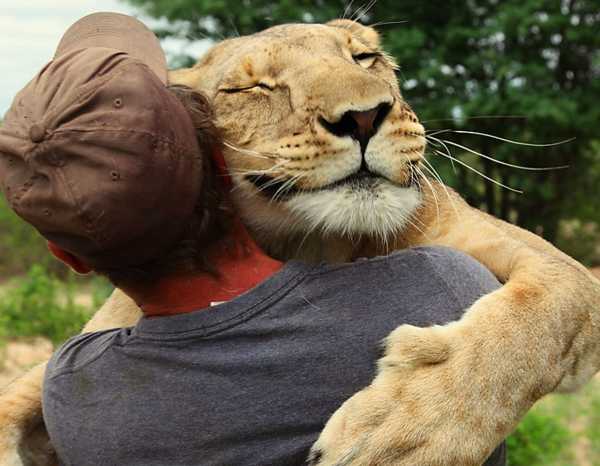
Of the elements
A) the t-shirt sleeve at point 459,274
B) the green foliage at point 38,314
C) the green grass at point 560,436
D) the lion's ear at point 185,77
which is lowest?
the green grass at point 560,436

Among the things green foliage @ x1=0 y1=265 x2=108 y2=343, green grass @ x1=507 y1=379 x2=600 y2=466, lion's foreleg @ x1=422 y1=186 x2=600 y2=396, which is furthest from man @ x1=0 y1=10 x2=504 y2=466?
green foliage @ x1=0 y1=265 x2=108 y2=343

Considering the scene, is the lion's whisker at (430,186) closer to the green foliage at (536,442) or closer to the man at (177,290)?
the man at (177,290)

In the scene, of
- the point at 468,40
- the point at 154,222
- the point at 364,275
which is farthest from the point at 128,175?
the point at 468,40

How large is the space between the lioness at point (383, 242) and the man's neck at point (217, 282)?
0.27 m

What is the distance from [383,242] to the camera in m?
2.35

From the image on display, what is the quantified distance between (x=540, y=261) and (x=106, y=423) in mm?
1120

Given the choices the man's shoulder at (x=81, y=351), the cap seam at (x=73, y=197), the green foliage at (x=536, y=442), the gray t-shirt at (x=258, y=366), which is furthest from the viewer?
the green foliage at (x=536, y=442)

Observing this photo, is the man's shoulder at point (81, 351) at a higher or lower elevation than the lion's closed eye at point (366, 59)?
lower

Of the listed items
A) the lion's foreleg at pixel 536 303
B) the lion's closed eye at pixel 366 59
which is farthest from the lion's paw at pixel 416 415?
the lion's closed eye at pixel 366 59

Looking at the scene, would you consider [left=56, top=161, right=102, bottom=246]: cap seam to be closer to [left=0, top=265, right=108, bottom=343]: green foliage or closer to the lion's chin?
the lion's chin

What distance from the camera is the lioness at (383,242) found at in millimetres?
1860

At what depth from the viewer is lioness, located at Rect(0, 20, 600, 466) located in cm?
186

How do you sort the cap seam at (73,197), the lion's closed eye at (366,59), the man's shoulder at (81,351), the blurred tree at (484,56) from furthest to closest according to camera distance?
→ 1. the blurred tree at (484,56)
2. the lion's closed eye at (366,59)
3. the man's shoulder at (81,351)
4. the cap seam at (73,197)

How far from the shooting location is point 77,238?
1754mm
